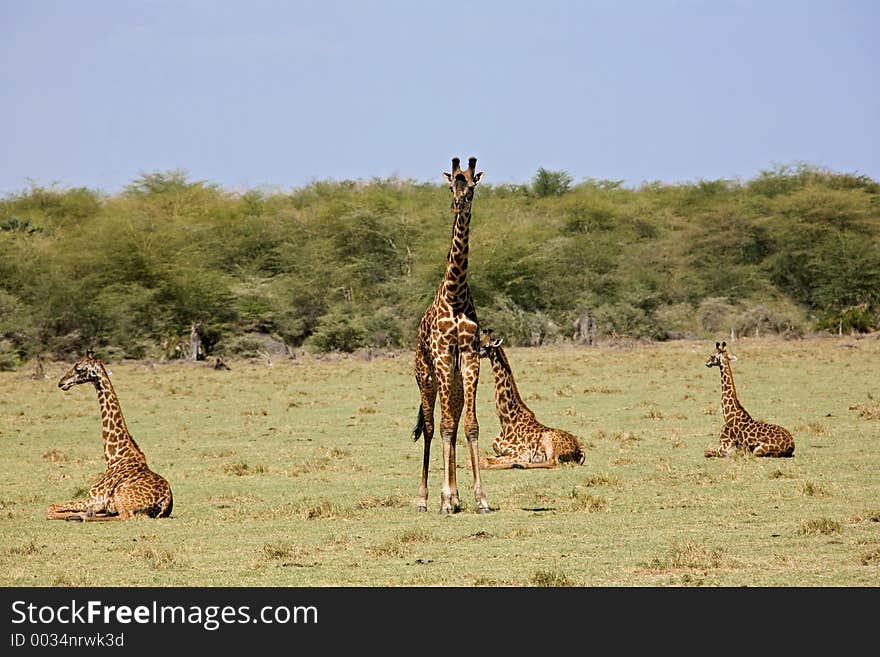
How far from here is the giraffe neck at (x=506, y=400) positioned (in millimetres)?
14188

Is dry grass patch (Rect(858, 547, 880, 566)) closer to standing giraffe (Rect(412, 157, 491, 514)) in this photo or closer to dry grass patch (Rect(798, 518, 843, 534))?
dry grass patch (Rect(798, 518, 843, 534))

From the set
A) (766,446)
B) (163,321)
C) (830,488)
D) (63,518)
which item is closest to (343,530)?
(63,518)

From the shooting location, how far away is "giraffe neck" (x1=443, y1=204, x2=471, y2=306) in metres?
11.1

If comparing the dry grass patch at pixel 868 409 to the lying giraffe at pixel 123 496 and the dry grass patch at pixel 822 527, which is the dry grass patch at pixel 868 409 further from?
the lying giraffe at pixel 123 496

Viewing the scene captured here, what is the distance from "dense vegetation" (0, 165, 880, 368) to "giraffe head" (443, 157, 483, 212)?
28.0 m

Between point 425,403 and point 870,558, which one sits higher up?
point 425,403

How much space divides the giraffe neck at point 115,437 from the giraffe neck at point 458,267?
280 cm

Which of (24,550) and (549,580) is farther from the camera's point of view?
(24,550)

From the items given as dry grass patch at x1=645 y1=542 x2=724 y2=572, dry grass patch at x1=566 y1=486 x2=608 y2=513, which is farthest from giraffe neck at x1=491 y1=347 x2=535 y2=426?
dry grass patch at x1=645 y1=542 x2=724 y2=572

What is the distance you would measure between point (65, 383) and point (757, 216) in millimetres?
42174

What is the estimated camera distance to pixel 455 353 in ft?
36.2

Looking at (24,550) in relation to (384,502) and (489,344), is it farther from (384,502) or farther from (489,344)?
(489,344)

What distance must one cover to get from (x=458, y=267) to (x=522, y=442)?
338cm

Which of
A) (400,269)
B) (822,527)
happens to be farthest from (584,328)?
(822,527)
